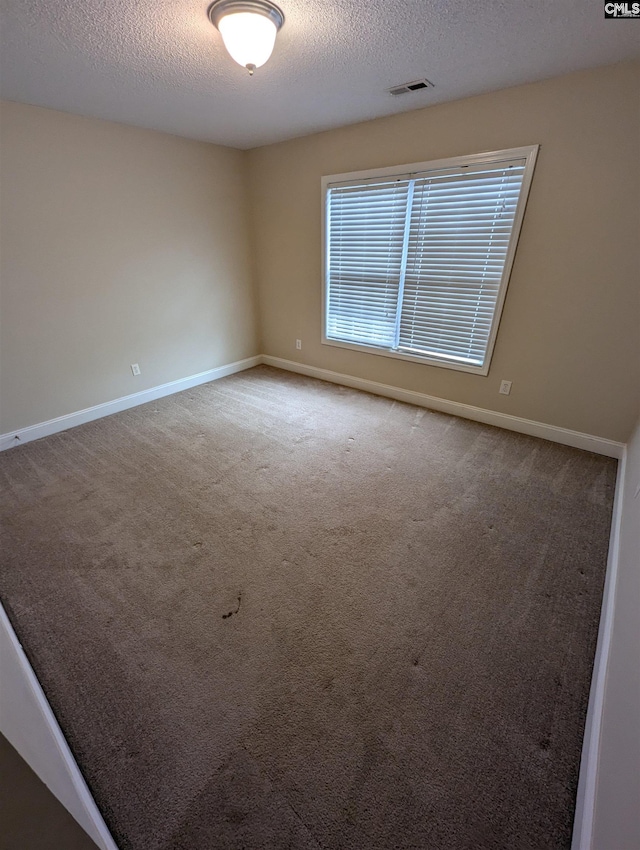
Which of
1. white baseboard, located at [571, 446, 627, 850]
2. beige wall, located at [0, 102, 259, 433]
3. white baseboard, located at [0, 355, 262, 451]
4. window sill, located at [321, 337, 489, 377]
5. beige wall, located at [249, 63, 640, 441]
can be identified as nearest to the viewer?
white baseboard, located at [571, 446, 627, 850]

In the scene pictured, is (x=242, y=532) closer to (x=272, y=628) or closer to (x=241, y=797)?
(x=272, y=628)

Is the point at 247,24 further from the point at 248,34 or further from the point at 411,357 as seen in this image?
the point at 411,357

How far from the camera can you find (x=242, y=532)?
2.01m

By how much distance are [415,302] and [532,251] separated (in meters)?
0.96

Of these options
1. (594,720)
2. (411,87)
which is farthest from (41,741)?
(411,87)

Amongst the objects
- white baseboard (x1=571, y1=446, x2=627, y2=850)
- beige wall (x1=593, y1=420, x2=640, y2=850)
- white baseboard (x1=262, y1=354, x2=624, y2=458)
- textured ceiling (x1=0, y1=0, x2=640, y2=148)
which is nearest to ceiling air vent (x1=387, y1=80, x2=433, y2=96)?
textured ceiling (x1=0, y1=0, x2=640, y2=148)

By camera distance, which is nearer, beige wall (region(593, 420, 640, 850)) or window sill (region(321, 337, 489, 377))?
beige wall (region(593, 420, 640, 850))

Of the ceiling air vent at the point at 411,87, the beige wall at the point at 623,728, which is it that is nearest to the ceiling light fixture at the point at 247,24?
the ceiling air vent at the point at 411,87

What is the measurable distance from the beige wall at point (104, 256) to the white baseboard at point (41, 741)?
225cm

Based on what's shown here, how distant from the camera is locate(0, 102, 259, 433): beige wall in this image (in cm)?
258

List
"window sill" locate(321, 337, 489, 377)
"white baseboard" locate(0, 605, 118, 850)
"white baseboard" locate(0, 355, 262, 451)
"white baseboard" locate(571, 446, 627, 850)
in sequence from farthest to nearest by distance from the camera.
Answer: "window sill" locate(321, 337, 489, 377) < "white baseboard" locate(0, 355, 262, 451) < "white baseboard" locate(571, 446, 627, 850) < "white baseboard" locate(0, 605, 118, 850)

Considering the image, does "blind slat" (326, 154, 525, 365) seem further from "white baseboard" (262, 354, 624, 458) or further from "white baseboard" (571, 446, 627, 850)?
"white baseboard" (571, 446, 627, 850)

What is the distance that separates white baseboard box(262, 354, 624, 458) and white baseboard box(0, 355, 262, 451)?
2.76 ft

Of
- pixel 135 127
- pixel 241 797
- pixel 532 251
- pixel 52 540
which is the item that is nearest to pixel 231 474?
pixel 52 540
